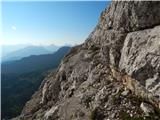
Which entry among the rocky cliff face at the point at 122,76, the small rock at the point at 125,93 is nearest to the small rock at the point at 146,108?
the rocky cliff face at the point at 122,76

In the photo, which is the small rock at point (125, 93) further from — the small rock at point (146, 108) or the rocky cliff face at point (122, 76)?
the small rock at point (146, 108)

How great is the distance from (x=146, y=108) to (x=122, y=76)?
19.9ft

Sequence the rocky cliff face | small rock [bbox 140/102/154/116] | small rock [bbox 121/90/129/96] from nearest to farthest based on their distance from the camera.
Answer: small rock [bbox 140/102/154/116]
the rocky cliff face
small rock [bbox 121/90/129/96]

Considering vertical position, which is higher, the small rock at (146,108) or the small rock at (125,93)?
the small rock at (125,93)

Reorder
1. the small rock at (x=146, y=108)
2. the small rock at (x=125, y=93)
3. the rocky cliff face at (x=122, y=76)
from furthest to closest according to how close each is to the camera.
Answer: the small rock at (x=125, y=93), the rocky cliff face at (x=122, y=76), the small rock at (x=146, y=108)

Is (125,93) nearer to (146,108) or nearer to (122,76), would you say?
(122,76)

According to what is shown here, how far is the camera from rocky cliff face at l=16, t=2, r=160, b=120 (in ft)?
80.9

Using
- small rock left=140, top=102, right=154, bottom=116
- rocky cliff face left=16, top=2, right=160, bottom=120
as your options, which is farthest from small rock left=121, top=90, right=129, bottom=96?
small rock left=140, top=102, right=154, bottom=116

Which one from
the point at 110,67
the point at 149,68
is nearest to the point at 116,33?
the point at 110,67

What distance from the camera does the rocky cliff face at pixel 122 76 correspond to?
24.7 m

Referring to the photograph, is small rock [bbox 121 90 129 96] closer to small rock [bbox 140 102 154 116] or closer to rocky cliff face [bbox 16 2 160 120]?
rocky cliff face [bbox 16 2 160 120]

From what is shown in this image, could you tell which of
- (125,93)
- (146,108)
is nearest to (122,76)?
(125,93)

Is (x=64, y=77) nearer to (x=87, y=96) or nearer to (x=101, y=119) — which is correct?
(x=87, y=96)

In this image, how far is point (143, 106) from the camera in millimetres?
24344
